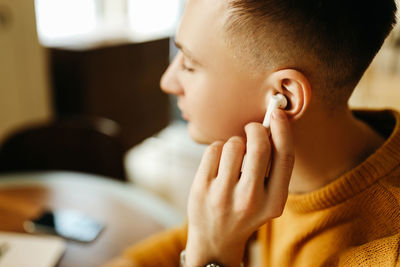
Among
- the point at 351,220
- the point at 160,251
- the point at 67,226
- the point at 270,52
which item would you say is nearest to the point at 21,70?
the point at 67,226

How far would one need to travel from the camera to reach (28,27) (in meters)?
2.78

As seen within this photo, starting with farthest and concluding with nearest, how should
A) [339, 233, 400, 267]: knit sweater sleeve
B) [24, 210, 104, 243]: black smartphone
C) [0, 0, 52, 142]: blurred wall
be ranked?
[0, 0, 52, 142]: blurred wall → [24, 210, 104, 243]: black smartphone → [339, 233, 400, 267]: knit sweater sleeve

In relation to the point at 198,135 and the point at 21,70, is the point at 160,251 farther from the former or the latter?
the point at 21,70

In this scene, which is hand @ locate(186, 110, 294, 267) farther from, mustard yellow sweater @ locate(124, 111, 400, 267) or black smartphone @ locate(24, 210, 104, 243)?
black smartphone @ locate(24, 210, 104, 243)

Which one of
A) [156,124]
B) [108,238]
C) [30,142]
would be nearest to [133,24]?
[156,124]

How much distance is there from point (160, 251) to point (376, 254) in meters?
0.52

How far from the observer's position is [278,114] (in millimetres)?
725

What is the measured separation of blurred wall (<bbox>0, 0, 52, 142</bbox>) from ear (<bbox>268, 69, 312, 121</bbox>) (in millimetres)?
2410

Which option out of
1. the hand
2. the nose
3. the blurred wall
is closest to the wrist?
A: the hand

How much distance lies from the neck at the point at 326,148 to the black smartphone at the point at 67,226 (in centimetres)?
59

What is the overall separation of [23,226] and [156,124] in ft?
8.56

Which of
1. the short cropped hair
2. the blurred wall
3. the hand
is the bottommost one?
the blurred wall

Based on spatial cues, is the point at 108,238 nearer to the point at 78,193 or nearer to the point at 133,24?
the point at 78,193

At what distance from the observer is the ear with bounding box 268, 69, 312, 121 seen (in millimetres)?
738
